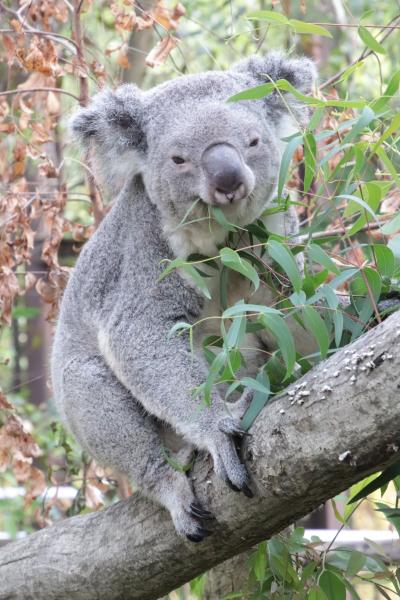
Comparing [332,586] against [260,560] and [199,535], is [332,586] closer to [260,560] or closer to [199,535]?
[260,560]

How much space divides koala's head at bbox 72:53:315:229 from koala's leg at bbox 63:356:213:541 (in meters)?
0.67

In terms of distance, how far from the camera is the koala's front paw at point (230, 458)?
2.37 m

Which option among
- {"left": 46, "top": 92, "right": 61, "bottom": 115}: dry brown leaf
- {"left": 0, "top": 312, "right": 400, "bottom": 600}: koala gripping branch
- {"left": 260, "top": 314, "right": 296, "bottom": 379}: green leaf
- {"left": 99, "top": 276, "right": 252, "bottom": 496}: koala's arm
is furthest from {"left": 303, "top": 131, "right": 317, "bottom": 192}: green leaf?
{"left": 46, "top": 92, "right": 61, "bottom": 115}: dry brown leaf

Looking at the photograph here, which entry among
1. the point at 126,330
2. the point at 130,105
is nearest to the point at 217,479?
the point at 126,330

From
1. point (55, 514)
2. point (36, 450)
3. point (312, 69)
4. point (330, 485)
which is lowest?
point (55, 514)

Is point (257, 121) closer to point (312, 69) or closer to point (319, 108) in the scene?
point (312, 69)

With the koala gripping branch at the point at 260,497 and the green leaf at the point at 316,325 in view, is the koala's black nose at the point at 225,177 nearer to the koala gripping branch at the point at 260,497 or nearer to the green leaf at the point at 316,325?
the green leaf at the point at 316,325

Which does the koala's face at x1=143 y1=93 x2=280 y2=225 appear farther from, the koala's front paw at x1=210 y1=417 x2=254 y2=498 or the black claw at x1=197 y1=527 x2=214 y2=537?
the black claw at x1=197 y1=527 x2=214 y2=537

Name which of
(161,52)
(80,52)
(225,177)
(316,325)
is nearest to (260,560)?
(316,325)

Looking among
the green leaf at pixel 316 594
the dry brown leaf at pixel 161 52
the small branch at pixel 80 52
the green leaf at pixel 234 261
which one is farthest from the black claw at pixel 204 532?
the small branch at pixel 80 52

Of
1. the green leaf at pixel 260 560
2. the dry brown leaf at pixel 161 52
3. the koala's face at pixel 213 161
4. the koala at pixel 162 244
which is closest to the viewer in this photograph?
the koala's face at pixel 213 161

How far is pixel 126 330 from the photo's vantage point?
3066 mm

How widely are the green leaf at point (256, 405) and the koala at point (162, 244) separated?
157 millimetres

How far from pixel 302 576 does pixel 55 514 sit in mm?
3191
